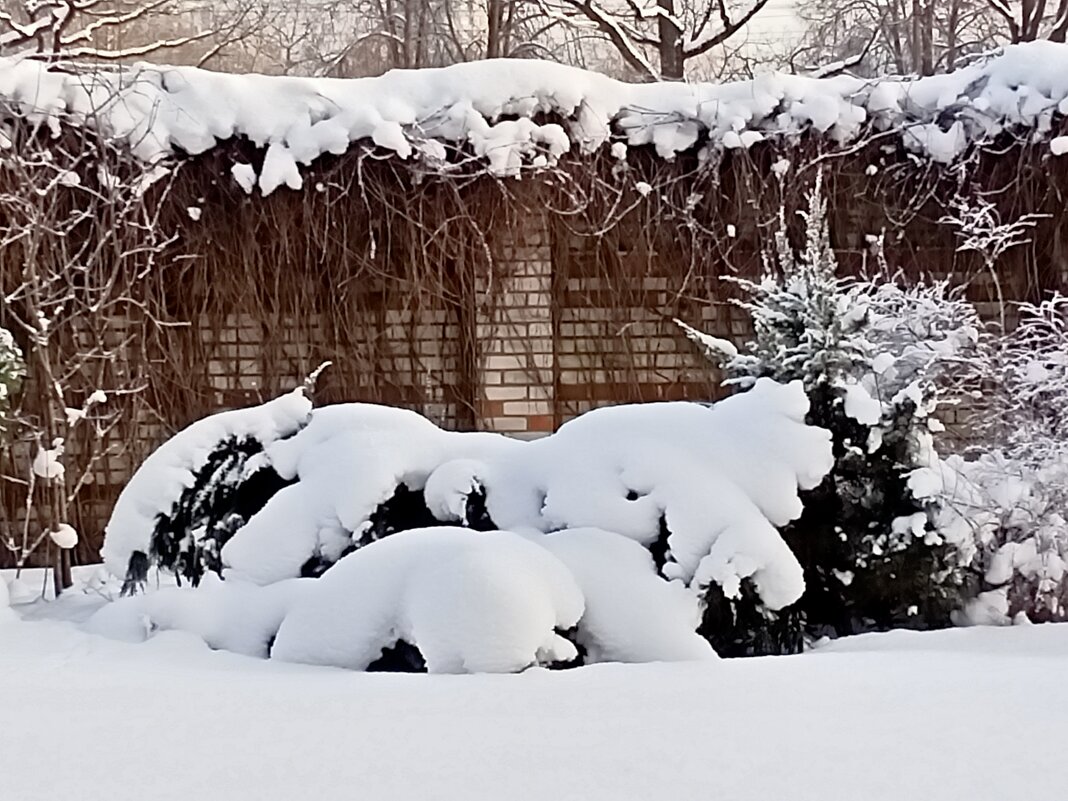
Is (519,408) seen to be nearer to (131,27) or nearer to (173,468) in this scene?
(173,468)

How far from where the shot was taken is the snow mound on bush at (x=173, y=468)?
4.12 meters

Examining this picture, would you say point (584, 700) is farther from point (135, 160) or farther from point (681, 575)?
point (135, 160)

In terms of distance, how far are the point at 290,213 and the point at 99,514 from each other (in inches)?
80.9

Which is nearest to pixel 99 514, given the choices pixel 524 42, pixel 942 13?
pixel 524 42

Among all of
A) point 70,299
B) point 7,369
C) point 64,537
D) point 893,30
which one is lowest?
point 64,537

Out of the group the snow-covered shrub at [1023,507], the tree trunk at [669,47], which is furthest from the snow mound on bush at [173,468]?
the tree trunk at [669,47]

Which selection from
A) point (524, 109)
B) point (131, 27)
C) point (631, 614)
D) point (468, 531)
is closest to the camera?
point (631, 614)

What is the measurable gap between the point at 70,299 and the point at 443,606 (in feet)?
12.1

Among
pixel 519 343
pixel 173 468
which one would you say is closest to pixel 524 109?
pixel 519 343

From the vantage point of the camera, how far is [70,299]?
18.6 feet

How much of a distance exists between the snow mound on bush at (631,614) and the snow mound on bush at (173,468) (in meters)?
1.44

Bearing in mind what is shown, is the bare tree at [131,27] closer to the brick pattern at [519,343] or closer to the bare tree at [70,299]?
the bare tree at [70,299]

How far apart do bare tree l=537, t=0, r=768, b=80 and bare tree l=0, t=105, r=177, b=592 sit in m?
8.16

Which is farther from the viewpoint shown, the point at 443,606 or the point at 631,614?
the point at 631,614
